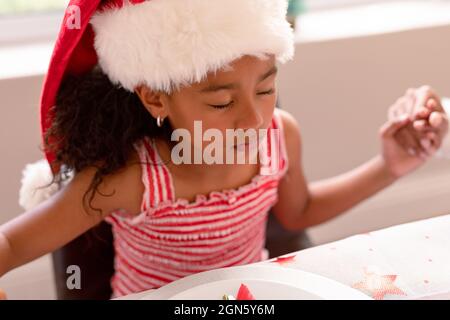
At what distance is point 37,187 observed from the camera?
79 cm

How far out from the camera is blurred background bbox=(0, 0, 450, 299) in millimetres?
1165

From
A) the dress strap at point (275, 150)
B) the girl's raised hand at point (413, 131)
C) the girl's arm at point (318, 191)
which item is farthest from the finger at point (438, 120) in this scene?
the dress strap at point (275, 150)

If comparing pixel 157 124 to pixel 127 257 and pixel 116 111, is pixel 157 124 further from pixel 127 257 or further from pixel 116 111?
pixel 127 257

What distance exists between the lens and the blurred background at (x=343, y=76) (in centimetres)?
117

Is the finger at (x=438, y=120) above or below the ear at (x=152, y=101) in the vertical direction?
below

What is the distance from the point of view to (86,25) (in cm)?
65

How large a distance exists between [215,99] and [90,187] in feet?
0.67

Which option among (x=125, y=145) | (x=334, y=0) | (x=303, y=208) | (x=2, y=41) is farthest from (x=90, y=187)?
→ (x=334, y=0)

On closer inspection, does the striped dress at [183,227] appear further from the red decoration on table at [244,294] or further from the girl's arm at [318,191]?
the red decoration on table at [244,294]

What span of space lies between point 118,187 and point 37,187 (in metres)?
0.12

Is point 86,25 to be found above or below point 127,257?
above

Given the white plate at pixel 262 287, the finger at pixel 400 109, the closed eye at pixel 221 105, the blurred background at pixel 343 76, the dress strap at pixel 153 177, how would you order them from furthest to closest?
the blurred background at pixel 343 76 < the finger at pixel 400 109 < the dress strap at pixel 153 177 < the closed eye at pixel 221 105 < the white plate at pixel 262 287

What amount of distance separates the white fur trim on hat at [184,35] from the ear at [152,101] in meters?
0.04

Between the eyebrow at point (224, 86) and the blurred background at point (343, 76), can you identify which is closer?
the eyebrow at point (224, 86)
